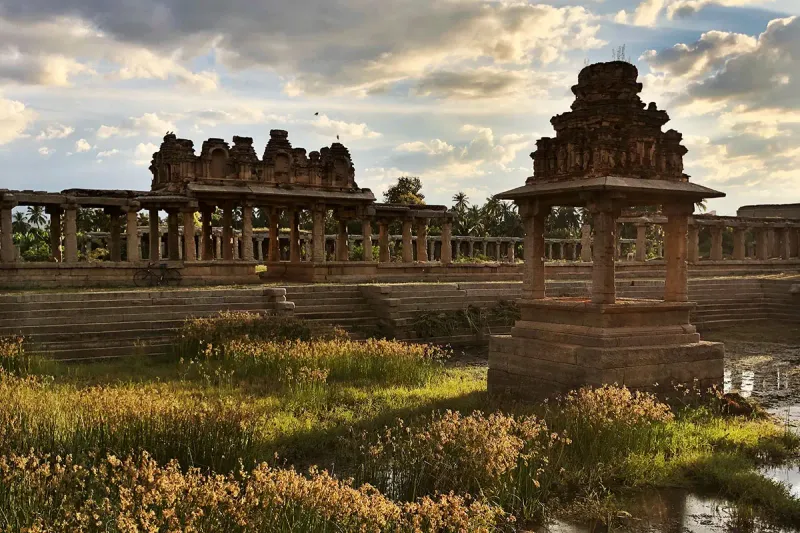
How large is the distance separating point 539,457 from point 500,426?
0.49m

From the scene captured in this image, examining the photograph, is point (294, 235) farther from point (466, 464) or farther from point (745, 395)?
point (466, 464)

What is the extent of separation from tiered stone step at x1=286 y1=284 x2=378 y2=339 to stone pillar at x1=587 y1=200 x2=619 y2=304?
8.34 m

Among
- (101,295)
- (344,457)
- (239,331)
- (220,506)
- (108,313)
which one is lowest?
(344,457)

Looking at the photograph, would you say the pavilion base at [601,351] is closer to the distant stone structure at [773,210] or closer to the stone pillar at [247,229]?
the stone pillar at [247,229]

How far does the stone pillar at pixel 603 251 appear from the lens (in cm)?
1092

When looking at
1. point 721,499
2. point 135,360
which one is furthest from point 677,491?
point 135,360

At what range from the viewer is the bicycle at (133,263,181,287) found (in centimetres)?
2441

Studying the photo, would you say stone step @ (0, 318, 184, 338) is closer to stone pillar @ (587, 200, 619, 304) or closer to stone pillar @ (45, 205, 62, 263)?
stone pillar @ (587, 200, 619, 304)

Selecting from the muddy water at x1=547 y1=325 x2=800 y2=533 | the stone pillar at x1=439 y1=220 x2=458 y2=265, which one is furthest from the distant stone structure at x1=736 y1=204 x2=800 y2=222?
the muddy water at x1=547 y1=325 x2=800 y2=533

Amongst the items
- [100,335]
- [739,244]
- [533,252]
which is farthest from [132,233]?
→ [739,244]

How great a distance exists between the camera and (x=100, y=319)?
15734 millimetres

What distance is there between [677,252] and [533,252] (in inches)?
94.5

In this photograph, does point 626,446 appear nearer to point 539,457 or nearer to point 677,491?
point 677,491

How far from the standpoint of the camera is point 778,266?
4122 cm
